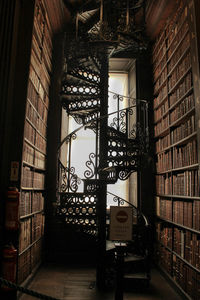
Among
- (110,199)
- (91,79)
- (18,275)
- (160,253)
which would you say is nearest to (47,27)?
(91,79)

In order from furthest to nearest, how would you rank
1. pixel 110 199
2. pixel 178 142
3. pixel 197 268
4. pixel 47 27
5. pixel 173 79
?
pixel 110 199, pixel 47 27, pixel 173 79, pixel 178 142, pixel 197 268

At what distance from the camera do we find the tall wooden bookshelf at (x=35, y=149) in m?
3.07

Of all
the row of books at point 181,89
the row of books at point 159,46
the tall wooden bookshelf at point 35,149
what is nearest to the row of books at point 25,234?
the tall wooden bookshelf at point 35,149

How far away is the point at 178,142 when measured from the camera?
3.30 metres

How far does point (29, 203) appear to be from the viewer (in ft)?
10.8

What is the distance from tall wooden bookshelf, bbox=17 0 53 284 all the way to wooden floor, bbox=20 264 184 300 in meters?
0.21

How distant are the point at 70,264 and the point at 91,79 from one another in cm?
304

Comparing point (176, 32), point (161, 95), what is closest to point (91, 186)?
point (161, 95)

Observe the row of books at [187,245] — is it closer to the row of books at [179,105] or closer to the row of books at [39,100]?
the row of books at [179,105]

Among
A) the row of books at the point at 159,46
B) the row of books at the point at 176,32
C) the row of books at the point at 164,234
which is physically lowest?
the row of books at the point at 164,234

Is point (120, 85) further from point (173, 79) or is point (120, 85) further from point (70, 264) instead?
point (70, 264)

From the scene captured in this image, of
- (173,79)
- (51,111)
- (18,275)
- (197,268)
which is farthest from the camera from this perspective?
(51,111)

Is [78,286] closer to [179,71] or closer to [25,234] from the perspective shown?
[25,234]

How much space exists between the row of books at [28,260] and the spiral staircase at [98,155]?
58 cm
